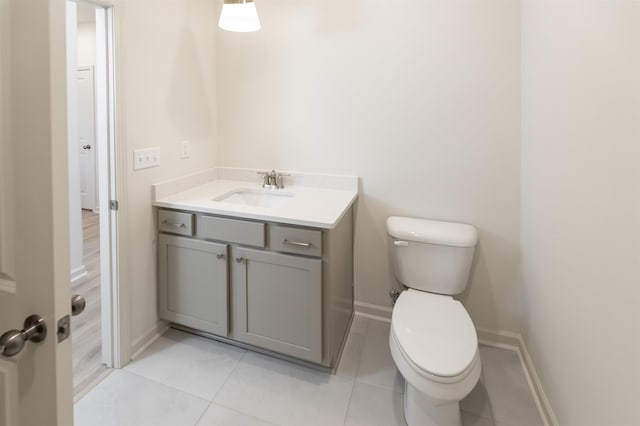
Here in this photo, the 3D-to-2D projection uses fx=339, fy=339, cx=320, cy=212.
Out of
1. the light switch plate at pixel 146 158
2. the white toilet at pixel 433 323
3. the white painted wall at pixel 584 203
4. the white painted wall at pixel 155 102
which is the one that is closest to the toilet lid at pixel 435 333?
the white toilet at pixel 433 323

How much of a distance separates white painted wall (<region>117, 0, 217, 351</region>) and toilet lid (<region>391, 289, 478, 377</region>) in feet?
4.62

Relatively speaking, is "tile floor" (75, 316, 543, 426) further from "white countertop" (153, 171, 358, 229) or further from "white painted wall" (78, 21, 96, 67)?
"white painted wall" (78, 21, 96, 67)

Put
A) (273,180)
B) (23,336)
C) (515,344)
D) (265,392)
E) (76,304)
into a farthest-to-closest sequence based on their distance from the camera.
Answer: (273,180) < (515,344) < (265,392) < (76,304) < (23,336)

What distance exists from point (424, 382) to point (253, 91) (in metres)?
2.02

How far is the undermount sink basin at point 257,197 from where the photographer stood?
2.20 meters

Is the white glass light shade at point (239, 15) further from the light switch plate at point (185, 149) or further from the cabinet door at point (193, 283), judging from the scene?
the cabinet door at point (193, 283)

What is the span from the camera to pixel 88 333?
6.88 feet

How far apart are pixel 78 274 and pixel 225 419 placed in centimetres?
207

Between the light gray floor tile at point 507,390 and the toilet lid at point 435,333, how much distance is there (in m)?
0.44

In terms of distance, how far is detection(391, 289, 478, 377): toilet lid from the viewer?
50.8 inches

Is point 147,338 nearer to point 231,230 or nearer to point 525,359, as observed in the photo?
point 231,230

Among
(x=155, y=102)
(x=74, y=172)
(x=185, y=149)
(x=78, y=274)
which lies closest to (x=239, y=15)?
(x=155, y=102)

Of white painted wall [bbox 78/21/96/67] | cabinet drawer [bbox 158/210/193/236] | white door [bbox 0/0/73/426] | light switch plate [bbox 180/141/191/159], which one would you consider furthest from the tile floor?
white painted wall [bbox 78/21/96/67]

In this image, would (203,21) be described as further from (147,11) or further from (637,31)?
(637,31)
